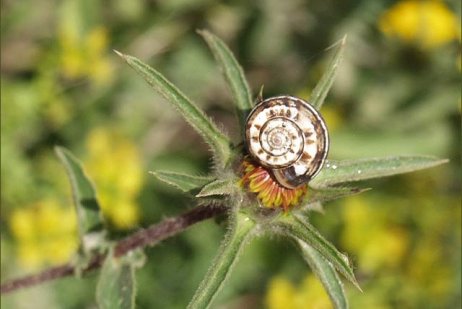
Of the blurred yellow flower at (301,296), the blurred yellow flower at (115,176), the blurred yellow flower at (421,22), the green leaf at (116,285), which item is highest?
the green leaf at (116,285)

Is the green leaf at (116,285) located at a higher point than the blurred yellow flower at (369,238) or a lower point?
higher

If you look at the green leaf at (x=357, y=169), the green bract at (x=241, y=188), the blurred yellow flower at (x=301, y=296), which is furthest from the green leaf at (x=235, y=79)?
the blurred yellow flower at (x=301, y=296)

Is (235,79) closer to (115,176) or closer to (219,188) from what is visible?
(219,188)

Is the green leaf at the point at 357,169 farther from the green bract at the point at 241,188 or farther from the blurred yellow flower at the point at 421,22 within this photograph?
the blurred yellow flower at the point at 421,22

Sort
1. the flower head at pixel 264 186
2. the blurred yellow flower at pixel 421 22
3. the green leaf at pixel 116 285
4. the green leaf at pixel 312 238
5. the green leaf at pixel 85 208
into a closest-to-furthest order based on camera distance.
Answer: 1. the green leaf at pixel 312 238
2. the flower head at pixel 264 186
3. the green leaf at pixel 116 285
4. the green leaf at pixel 85 208
5. the blurred yellow flower at pixel 421 22

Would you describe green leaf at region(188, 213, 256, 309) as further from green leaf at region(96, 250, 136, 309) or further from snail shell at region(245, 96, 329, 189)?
green leaf at region(96, 250, 136, 309)

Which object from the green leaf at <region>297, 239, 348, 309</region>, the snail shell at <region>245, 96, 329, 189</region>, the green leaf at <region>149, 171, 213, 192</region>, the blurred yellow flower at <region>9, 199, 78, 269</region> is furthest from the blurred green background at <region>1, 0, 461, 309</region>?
the snail shell at <region>245, 96, 329, 189</region>

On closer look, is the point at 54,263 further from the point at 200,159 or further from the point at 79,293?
the point at 200,159
